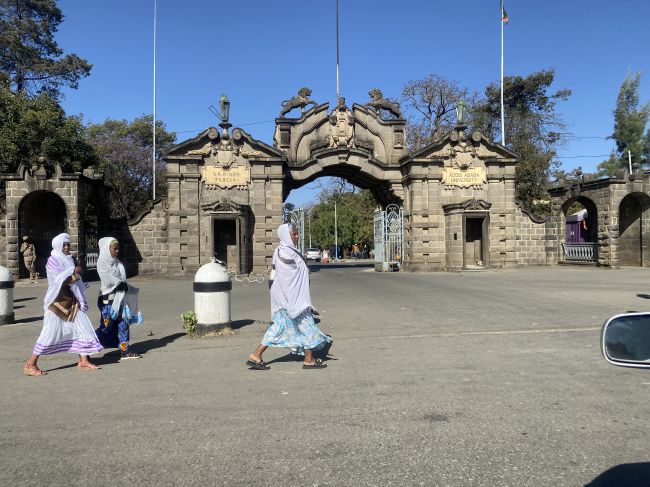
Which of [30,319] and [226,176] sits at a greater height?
[226,176]

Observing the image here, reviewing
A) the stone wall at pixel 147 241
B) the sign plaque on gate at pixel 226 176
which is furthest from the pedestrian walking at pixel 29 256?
the sign plaque on gate at pixel 226 176

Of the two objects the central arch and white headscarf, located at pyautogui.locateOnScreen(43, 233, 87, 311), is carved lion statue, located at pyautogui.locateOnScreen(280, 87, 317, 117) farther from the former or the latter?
white headscarf, located at pyautogui.locateOnScreen(43, 233, 87, 311)

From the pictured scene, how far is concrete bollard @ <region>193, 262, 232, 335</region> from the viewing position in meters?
8.57

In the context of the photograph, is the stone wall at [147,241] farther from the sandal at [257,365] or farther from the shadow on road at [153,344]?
the sandal at [257,365]

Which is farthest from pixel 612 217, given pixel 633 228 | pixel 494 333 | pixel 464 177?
pixel 494 333

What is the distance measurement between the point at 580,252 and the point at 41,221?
1051 inches

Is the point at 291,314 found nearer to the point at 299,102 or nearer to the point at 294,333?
the point at 294,333

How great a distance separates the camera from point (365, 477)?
3492mm

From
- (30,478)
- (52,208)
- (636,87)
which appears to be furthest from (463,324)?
(636,87)

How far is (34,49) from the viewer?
3541 centimetres

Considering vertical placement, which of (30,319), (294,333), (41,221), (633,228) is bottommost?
(30,319)

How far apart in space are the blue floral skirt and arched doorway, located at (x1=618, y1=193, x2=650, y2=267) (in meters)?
25.4

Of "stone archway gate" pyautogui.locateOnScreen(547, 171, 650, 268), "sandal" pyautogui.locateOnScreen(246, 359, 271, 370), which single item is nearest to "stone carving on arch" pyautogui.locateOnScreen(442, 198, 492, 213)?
"stone archway gate" pyautogui.locateOnScreen(547, 171, 650, 268)

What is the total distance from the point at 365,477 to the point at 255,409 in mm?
1729
